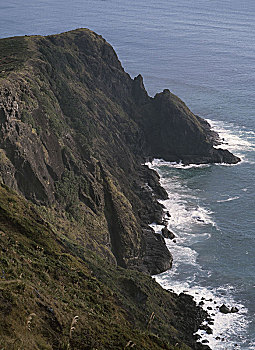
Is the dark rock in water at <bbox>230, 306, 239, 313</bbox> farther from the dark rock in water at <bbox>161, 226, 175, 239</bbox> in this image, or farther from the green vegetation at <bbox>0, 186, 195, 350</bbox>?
the dark rock in water at <bbox>161, 226, 175, 239</bbox>

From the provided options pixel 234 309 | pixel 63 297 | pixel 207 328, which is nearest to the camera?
pixel 63 297

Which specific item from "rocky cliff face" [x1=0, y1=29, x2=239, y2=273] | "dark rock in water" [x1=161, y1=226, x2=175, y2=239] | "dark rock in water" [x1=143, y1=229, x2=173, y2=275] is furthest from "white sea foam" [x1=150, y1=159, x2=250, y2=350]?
"rocky cliff face" [x1=0, y1=29, x2=239, y2=273]

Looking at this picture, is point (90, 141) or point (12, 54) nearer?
point (90, 141)

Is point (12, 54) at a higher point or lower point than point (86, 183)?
higher

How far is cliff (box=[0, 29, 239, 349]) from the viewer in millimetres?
37781

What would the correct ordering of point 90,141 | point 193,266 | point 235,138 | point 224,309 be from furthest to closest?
point 235,138, point 90,141, point 193,266, point 224,309

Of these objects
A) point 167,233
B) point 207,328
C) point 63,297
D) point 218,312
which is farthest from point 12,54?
point 63,297

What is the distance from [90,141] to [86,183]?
17.8 metres

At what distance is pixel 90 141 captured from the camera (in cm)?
9281

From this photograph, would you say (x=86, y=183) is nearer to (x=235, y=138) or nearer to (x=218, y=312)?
(x=218, y=312)

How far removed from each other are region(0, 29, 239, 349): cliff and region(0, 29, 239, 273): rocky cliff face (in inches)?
9.7

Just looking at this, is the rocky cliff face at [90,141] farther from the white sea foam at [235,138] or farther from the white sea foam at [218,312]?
the white sea foam at [235,138]

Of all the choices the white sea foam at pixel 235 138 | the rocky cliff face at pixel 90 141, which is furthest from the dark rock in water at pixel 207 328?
the white sea foam at pixel 235 138

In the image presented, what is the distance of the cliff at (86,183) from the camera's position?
3778cm
